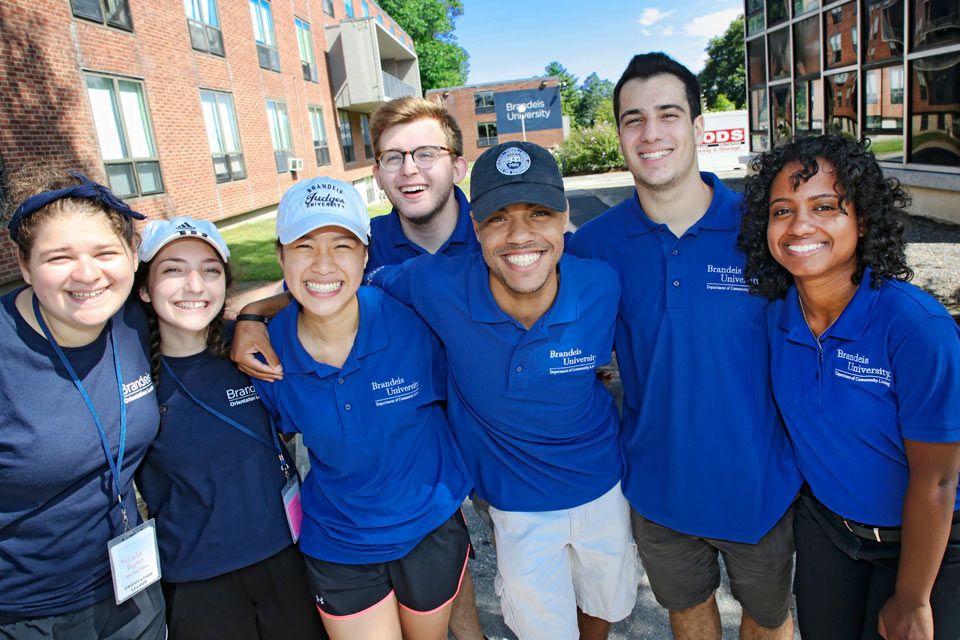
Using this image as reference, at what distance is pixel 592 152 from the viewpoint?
32719 millimetres

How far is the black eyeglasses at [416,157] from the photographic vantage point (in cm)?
335

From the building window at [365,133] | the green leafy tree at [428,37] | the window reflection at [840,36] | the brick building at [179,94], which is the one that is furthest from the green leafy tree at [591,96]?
the window reflection at [840,36]

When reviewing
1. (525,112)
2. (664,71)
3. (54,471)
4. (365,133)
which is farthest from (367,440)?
(525,112)

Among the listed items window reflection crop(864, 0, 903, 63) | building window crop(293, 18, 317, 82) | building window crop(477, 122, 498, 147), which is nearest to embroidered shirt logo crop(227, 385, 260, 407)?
window reflection crop(864, 0, 903, 63)

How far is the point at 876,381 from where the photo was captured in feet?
6.38

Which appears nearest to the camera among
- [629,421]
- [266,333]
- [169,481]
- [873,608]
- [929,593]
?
[929,593]

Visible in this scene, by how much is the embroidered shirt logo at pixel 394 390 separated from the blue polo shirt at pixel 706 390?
97 centimetres

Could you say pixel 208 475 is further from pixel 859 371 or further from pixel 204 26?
pixel 204 26

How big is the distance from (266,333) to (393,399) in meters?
0.62

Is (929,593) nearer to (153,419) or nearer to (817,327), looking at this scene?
(817,327)

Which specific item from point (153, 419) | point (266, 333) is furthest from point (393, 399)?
point (153, 419)

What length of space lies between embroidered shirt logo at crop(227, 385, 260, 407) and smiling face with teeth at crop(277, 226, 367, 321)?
1.29 ft

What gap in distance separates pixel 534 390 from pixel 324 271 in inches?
38.3

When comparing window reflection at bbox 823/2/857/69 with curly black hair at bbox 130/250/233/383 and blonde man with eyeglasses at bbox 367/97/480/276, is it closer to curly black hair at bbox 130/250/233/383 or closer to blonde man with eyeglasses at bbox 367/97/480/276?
blonde man with eyeglasses at bbox 367/97/480/276
